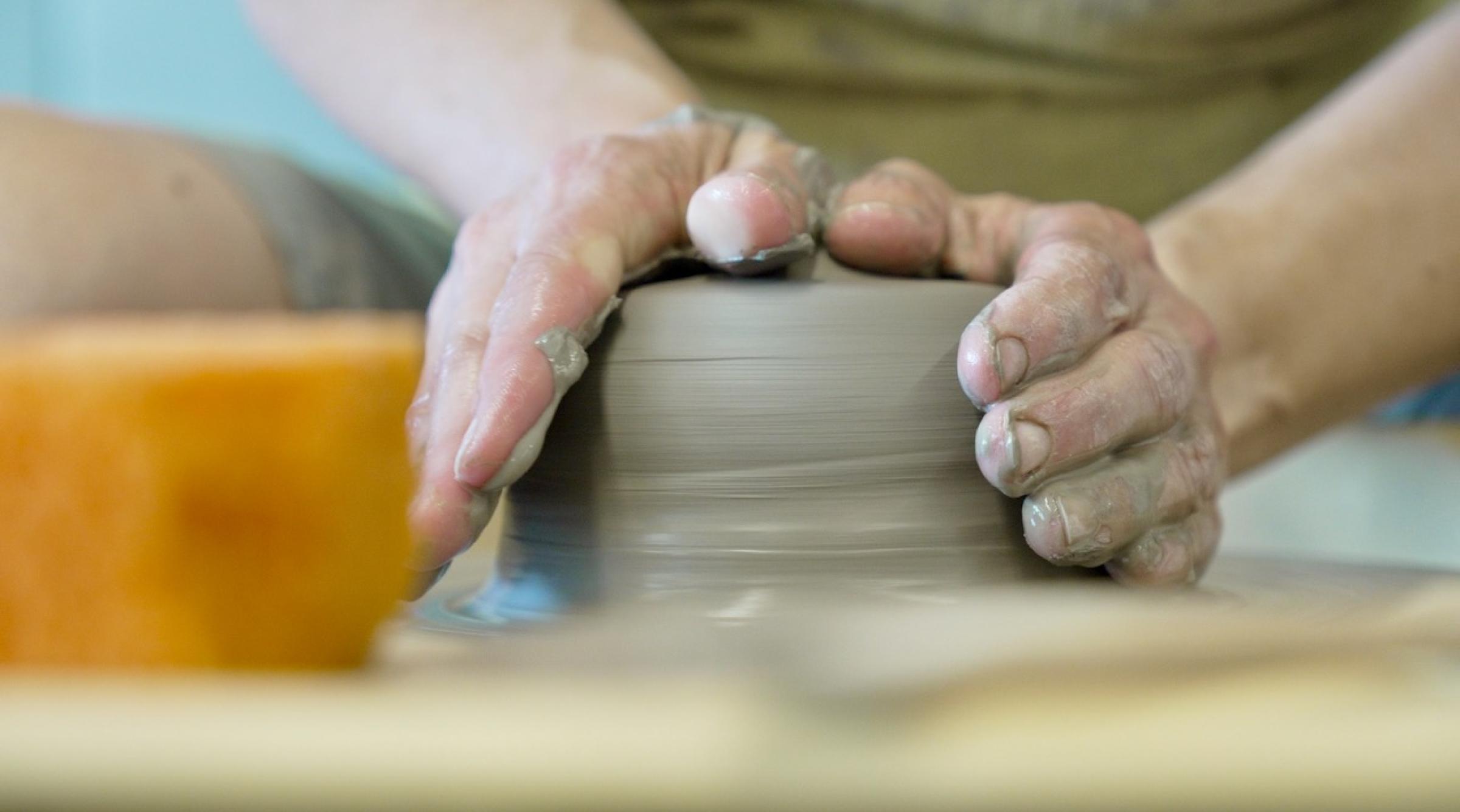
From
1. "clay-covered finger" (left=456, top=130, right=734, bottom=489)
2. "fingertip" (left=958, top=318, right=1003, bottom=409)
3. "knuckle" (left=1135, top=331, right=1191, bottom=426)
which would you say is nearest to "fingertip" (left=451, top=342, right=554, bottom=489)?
"clay-covered finger" (left=456, top=130, right=734, bottom=489)

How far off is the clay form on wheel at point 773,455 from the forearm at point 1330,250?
42 cm

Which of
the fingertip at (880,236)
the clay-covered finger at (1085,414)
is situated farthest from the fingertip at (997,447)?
the fingertip at (880,236)

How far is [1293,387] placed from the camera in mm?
953

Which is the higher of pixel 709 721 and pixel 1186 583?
pixel 709 721

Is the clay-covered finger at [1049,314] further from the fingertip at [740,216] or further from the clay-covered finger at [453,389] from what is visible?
the clay-covered finger at [453,389]

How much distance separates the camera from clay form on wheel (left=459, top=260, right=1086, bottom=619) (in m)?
Answer: 0.54

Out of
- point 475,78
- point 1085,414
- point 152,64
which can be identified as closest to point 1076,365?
point 1085,414

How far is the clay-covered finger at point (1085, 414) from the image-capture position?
0.53m

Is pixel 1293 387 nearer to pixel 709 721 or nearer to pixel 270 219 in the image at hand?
pixel 270 219

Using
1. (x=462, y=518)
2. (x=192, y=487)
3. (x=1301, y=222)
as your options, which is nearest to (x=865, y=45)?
(x=1301, y=222)

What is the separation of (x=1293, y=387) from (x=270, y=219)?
0.76m

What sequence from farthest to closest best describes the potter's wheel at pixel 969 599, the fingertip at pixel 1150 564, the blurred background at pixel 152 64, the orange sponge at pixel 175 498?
the blurred background at pixel 152 64 < the fingertip at pixel 1150 564 < the potter's wheel at pixel 969 599 < the orange sponge at pixel 175 498

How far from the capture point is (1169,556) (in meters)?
0.59

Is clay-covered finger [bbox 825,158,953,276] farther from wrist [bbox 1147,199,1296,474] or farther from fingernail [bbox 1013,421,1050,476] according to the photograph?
wrist [bbox 1147,199,1296,474]
